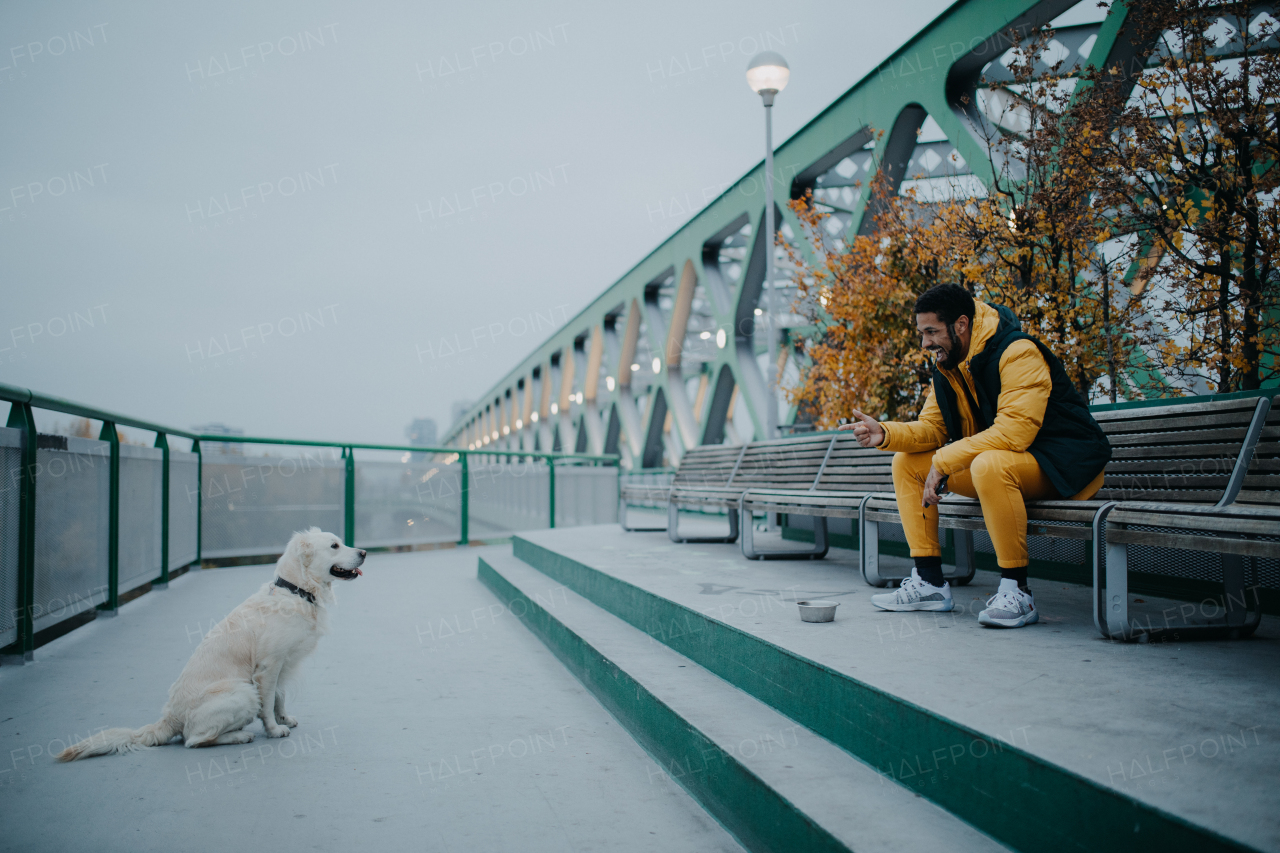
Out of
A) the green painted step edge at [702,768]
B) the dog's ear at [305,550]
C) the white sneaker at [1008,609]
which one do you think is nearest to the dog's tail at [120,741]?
the dog's ear at [305,550]

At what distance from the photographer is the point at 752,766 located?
2.00 meters

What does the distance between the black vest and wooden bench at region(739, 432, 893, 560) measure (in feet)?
3.98

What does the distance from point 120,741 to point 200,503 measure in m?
5.83

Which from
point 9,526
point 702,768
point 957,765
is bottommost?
point 702,768

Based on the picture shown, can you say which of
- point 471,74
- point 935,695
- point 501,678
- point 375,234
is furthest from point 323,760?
point 375,234

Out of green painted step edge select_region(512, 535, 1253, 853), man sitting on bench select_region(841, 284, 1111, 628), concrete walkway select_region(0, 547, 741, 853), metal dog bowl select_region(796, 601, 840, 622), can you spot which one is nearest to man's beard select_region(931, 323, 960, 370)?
man sitting on bench select_region(841, 284, 1111, 628)

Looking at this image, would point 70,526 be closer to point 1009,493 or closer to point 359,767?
point 359,767

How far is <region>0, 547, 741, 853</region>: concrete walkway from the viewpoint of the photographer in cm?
210

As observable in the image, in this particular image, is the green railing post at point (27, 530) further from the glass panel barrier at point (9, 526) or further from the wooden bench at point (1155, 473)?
the wooden bench at point (1155, 473)

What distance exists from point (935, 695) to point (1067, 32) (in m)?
9.77

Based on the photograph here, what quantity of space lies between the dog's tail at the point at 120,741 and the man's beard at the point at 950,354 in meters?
3.38

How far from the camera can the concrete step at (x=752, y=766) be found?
1.63 meters

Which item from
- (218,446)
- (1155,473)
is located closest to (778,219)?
(218,446)

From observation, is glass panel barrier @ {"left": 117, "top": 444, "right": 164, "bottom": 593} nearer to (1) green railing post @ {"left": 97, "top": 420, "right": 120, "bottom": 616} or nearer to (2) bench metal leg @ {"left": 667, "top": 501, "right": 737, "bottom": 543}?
(1) green railing post @ {"left": 97, "top": 420, "right": 120, "bottom": 616}
